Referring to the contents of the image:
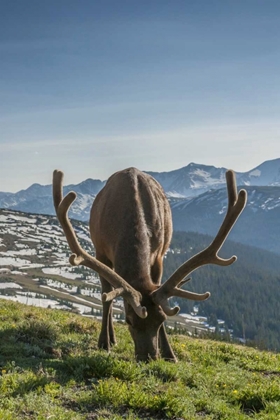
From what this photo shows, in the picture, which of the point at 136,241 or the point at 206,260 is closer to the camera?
the point at 206,260

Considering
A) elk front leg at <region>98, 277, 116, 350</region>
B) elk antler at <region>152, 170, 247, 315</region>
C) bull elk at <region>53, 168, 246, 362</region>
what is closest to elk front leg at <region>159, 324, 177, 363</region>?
bull elk at <region>53, 168, 246, 362</region>

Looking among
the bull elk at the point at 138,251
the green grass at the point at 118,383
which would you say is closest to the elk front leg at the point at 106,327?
the bull elk at the point at 138,251

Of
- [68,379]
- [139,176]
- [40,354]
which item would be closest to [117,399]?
[68,379]

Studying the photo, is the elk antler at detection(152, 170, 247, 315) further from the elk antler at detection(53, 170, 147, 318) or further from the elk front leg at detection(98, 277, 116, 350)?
the elk front leg at detection(98, 277, 116, 350)

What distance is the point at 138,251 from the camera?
11641 mm

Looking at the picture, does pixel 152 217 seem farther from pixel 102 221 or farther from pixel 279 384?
pixel 279 384

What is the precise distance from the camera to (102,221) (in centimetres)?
1362

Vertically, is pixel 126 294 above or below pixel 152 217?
below

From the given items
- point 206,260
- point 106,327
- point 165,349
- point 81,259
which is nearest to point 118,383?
point 81,259

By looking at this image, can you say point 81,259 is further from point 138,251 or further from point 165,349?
point 165,349

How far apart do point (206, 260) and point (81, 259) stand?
3100 millimetres

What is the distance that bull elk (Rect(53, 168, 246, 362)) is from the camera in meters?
10.5

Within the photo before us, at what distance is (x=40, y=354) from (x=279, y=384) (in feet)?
17.6

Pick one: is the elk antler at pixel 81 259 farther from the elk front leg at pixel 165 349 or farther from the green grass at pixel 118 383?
the elk front leg at pixel 165 349
